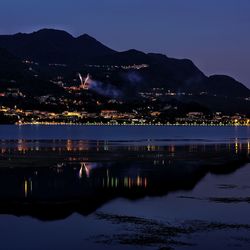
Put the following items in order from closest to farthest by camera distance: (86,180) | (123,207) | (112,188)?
(123,207) < (112,188) < (86,180)

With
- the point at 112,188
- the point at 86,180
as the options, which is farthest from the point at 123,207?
the point at 86,180

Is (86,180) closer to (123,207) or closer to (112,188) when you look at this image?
Result: (112,188)

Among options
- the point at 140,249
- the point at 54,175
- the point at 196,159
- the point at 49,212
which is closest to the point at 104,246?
the point at 140,249

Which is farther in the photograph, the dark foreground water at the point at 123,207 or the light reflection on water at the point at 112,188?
the light reflection on water at the point at 112,188

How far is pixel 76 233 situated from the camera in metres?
17.8

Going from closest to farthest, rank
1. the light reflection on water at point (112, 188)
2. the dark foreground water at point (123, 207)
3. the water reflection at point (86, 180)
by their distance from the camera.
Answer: the dark foreground water at point (123, 207) < the light reflection on water at point (112, 188) < the water reflection at point (86, 180)

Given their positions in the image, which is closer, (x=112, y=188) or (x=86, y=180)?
(x=112, y=188)

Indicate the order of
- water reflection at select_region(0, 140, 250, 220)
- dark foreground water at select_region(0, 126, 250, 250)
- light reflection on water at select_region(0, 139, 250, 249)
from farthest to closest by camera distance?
1. water reflection at select_region(0, 140, 250, 220)
2. light reflection on water at select_region(0, 139, 250, 249)
3. dark foreground water at select_region(0, 126, 250, 250)

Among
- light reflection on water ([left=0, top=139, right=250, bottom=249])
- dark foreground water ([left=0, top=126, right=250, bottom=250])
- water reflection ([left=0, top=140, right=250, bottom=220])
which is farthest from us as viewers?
water reflection ([left=0, top=140, right=250, bottom=220])

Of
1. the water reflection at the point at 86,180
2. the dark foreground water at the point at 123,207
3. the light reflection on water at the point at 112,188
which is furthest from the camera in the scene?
the water reflection at the point at 86,180

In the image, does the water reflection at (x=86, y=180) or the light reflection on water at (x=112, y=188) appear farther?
the water reflection at (x=86, y=180)

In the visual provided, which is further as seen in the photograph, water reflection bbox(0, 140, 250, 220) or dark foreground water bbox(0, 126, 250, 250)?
water reflection bbox(0, 140, 250, 220)

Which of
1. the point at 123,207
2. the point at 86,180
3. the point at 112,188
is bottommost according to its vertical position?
the point at 123,207

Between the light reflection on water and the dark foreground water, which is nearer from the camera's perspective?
the dark foreground water
